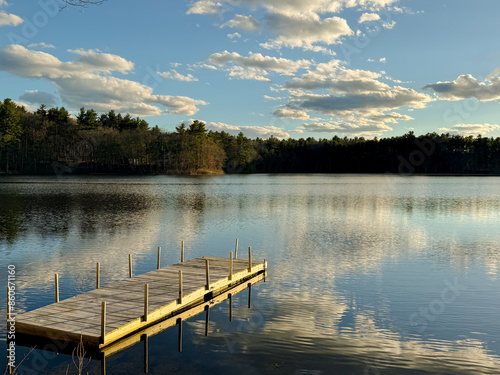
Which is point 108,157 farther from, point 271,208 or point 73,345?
point 73,345

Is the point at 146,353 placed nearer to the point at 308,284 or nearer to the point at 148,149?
the point at 308,284

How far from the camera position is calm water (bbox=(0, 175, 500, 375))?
11.0 meters

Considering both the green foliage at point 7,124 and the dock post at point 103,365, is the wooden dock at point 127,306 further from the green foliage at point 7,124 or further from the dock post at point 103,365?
the green foliage at point 7,124

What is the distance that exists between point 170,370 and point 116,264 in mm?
11106

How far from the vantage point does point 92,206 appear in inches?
1832

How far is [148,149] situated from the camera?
467 feet

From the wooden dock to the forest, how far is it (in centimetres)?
12219

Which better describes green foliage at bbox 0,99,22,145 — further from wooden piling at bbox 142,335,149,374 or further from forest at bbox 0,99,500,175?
wooden piling at bbox 142,335,149,374

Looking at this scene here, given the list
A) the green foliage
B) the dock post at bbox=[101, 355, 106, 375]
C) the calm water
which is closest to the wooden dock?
the dock post at bbox=[101, 355, 106, 375]

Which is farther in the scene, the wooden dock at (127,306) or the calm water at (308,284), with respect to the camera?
the wooden dock at (127,306)

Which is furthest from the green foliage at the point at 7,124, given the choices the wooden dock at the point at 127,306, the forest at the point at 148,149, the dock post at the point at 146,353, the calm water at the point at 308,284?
the dock post at the point at 146,353

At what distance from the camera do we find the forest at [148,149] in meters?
134

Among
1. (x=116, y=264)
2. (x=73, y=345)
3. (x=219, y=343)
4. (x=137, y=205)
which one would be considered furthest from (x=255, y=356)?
(x=137, y=205)

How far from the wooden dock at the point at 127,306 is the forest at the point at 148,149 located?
12219cm
